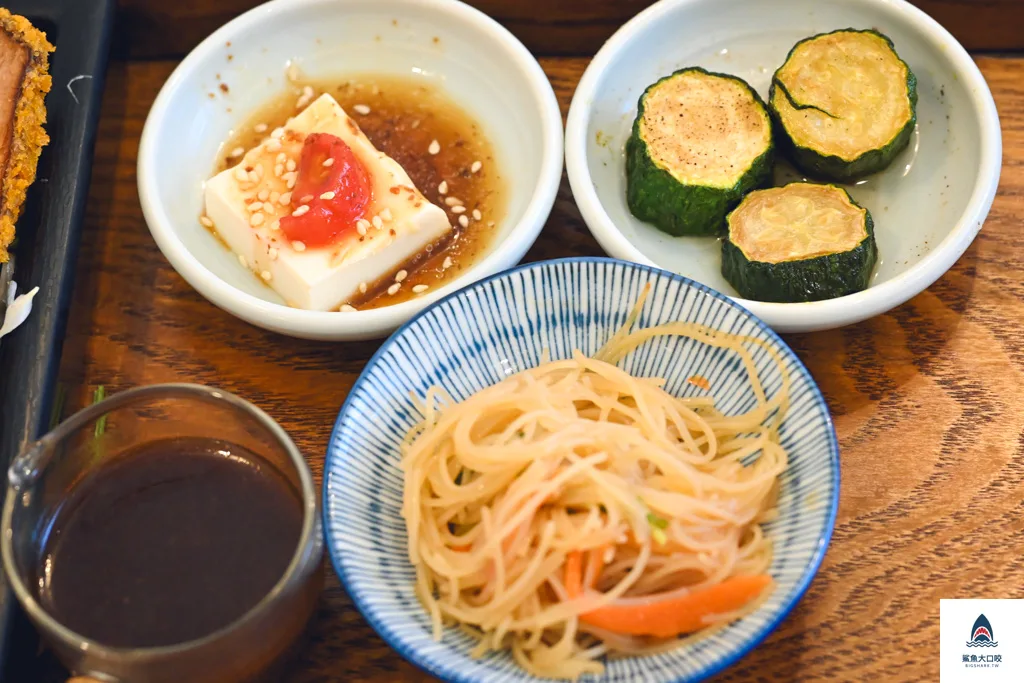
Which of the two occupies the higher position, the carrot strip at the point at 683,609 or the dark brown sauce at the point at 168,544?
the dark brown sauce at the point at 168,544

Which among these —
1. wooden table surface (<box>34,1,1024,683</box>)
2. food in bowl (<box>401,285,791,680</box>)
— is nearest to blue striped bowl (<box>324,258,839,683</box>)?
food in bowl (<box>401,285,791,680</box>)

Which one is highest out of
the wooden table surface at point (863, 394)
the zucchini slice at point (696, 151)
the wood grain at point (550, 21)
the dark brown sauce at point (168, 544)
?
the wood grain at point (550, 21)

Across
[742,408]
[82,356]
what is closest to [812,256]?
[742,408]

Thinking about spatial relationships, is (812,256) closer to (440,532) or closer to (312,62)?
(440,532)

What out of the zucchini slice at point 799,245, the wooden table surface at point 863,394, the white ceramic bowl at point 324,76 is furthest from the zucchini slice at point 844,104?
the white ceramic bowl at point 324,76

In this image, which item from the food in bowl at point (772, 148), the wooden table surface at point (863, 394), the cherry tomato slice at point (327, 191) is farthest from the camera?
the cherry tomato slice at point (327, 191)

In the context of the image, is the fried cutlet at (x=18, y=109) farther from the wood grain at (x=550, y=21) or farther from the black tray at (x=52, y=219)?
the wood grain at (x=550, y=21)

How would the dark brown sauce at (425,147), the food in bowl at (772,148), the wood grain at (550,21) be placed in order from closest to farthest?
the food in bowl at (772,148), the dark brown sauce at (425,147), the wood grain at (550,21)
